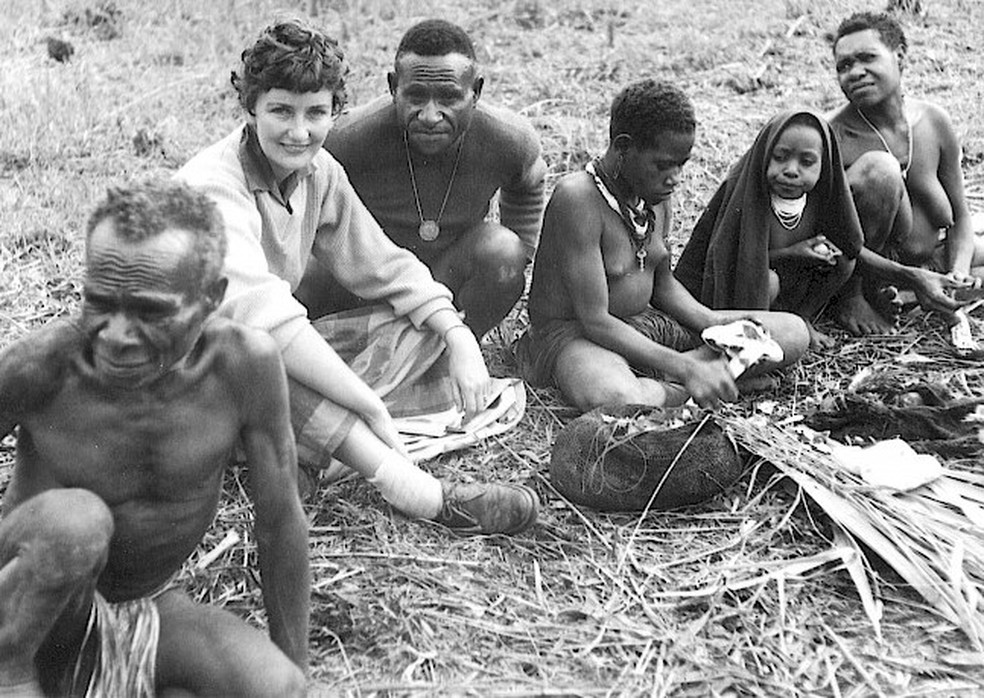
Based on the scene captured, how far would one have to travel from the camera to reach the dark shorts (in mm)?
3459

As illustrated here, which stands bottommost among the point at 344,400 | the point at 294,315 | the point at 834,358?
the point at 834,358

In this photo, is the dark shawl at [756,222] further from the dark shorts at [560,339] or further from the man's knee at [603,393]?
the man's knee at [603,393]

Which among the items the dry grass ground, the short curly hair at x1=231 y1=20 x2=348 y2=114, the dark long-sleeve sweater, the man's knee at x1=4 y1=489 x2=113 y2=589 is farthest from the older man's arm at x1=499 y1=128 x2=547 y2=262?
the man's knee at x1=4 y1=489 x2=113 y2=589

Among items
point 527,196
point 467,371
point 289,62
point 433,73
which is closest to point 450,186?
point 527,196

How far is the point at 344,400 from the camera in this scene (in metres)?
2.59

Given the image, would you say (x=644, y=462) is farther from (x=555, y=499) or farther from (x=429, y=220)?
(x=429, y=220)

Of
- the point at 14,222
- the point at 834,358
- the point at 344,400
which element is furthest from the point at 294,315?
the point at 14,222

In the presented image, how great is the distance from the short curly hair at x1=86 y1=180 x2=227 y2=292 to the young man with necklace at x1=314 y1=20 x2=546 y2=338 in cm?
143

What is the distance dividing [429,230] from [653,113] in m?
0.74

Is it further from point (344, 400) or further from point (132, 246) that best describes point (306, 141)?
point (132, 246)

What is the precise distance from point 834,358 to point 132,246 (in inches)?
98.0

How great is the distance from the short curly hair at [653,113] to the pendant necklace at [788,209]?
1.91 feet

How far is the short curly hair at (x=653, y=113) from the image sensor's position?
322cm

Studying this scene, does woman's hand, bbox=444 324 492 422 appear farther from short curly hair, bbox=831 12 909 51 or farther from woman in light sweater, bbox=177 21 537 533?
short curly hair, bbox=831 12 909 51
